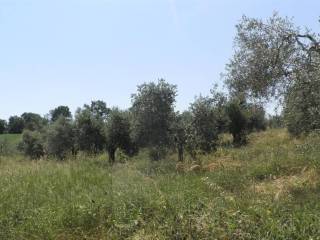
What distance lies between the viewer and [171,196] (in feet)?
26.0

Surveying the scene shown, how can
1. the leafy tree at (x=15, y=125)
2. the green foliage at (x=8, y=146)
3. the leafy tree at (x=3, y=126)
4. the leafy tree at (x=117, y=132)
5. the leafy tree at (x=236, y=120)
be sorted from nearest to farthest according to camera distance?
the green foliage at (x=8, y=146) → the leafy tree at (x=117, y=132) → the leafy tree at (x=236, y=120) → the leafy tree at (x=3, y=126) → the leafy tree at (x=15, y=125)

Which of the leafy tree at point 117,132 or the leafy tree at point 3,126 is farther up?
the leafy tree at point 3,126

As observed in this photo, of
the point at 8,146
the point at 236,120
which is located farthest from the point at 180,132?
the point at 8,146

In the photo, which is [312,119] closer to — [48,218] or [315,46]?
[315,46]

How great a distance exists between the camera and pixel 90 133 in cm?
4050

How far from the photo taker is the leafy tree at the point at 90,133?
39938 mm

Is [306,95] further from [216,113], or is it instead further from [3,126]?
[3,126]

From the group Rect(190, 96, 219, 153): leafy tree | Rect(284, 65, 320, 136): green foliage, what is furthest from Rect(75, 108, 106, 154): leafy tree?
Rect(284, 65, 320, 136): green foliage

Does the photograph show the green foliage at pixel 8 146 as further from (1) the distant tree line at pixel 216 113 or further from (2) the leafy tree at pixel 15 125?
(2) the leafy tree at pixel 15 125

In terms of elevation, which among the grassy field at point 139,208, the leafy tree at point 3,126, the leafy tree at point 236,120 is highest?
the leafy tree at point 3,126

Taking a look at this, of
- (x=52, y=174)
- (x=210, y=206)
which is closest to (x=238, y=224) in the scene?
(x=210, y=206)

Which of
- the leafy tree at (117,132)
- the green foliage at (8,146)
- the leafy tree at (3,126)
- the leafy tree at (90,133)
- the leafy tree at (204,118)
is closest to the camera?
the green foliage at (8,146)

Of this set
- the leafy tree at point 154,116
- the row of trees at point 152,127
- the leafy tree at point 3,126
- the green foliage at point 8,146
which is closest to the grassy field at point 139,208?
the row of trees at point 152,127

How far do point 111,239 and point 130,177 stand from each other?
10.6 feet
